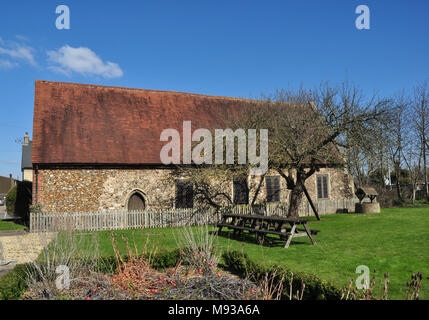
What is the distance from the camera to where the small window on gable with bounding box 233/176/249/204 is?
22094 millimetres

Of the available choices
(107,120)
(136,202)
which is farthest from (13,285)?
(107,120)

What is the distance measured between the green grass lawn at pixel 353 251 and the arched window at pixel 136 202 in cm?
390

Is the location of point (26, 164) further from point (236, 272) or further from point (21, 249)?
point (236, 272)

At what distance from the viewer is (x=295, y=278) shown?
6703 millimetres

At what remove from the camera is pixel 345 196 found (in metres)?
25.9

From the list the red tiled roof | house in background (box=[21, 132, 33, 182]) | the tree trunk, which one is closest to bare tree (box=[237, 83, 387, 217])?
the tree trunk

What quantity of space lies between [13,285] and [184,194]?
13940mm

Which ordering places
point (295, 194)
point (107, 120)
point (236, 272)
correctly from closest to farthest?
1. point (236, 272)
2. point (295, 194)
3. point (107, 120)

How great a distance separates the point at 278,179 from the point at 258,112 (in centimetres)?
645

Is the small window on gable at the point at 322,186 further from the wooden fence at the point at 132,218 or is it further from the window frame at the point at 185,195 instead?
the window frame at the point at 185,195

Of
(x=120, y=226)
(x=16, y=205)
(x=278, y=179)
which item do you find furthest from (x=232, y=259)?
(x=16, y=205)

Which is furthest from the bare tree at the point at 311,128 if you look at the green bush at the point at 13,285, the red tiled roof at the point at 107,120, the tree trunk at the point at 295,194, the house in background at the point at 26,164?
the house in background at the point at 26,164

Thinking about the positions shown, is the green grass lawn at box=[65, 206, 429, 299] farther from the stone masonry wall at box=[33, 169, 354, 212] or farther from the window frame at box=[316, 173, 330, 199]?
the window frame at box=[316, 173, 330, 199]

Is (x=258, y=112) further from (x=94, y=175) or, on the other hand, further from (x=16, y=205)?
(x=16, y=205)
